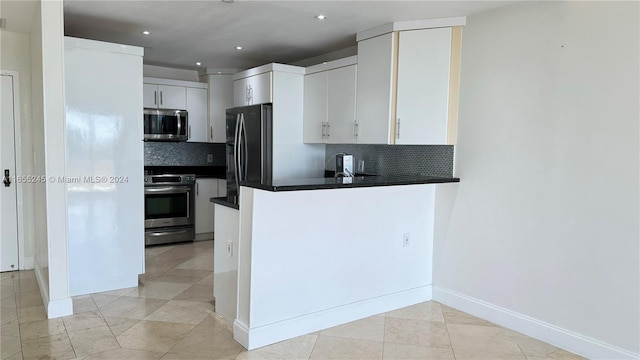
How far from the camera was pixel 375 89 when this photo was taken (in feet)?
12.4

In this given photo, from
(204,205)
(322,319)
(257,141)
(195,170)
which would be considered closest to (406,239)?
(322,319)

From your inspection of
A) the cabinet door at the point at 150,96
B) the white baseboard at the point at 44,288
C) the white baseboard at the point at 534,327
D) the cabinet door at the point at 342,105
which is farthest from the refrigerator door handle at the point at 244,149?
the white baseboard at the point at 534,327

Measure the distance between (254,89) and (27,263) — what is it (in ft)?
9.94

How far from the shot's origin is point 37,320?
3.05m

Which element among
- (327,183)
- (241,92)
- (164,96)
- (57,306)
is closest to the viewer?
(327,183)

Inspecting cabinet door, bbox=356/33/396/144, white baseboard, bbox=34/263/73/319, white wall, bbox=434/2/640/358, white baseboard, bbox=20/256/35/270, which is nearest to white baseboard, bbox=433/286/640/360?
white wall, bbox=434/2/640/358

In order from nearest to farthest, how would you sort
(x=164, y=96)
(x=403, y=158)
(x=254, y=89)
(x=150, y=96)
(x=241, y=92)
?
(x=403, y=158), (x=254, y=89), (x=241, y=92), (x=150, y=96), (x=164, y=96)

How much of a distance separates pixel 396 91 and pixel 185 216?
11.1ft

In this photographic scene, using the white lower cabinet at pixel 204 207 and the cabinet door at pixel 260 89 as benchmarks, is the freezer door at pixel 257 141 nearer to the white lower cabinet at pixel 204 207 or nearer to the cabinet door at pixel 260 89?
the cabinet door at pixel 260 89

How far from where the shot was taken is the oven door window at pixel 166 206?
17.4ft

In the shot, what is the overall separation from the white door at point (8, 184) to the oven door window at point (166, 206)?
4.50 feet

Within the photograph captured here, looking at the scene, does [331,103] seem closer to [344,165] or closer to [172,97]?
[344,165]

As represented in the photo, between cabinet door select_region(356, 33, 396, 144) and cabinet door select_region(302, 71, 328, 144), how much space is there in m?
0.59

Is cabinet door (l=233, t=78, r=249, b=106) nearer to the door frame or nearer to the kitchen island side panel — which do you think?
the door frame
